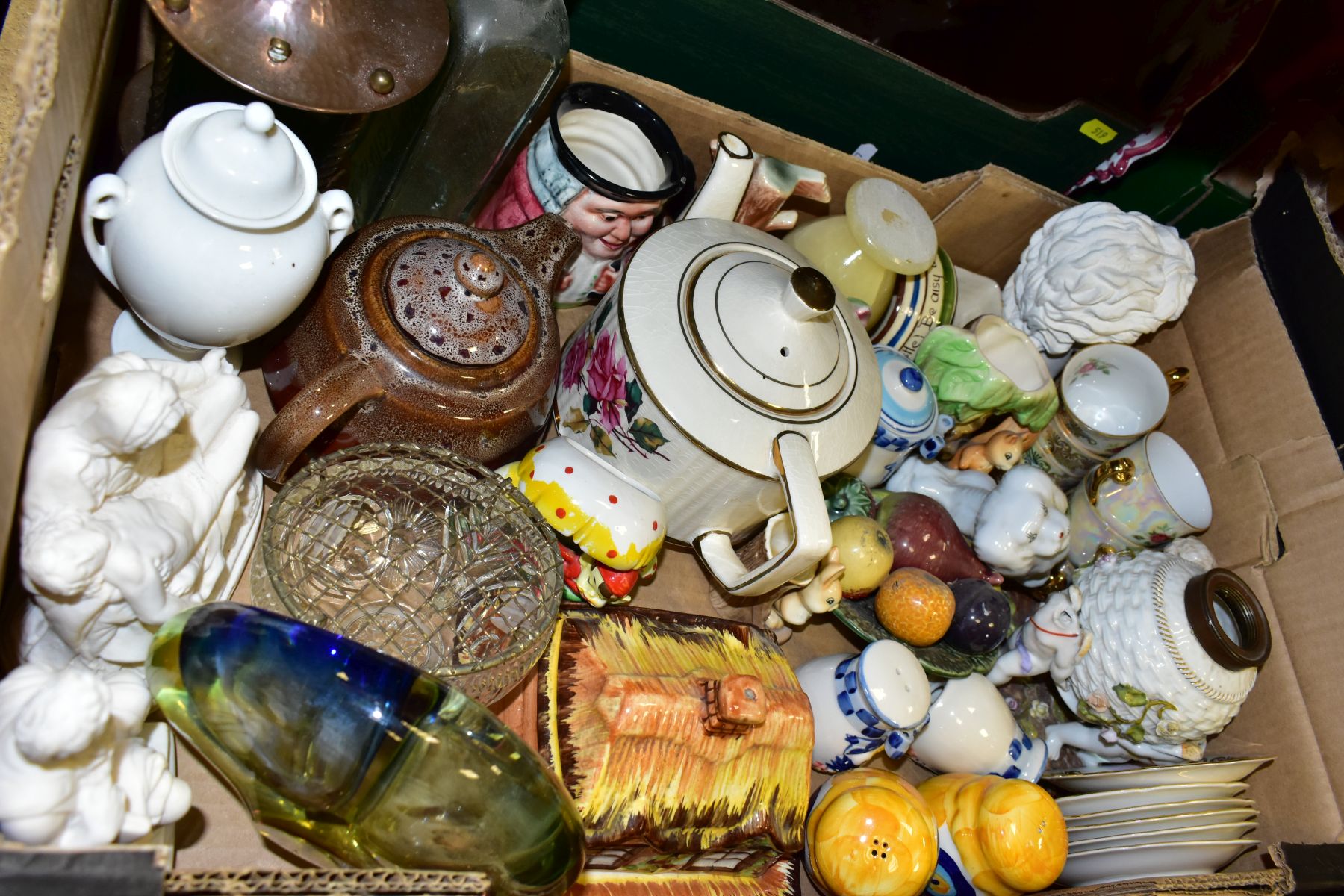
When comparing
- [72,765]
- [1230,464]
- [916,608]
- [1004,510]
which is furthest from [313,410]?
[1230,464]

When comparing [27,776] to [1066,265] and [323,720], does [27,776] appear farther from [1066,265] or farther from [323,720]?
[1066,265]

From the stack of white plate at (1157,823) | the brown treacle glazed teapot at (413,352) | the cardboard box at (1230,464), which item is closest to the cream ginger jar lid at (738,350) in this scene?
the brown treacle glazed teapot at (413,352)

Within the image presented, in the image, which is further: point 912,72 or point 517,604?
point 912,72

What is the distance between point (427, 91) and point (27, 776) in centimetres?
66

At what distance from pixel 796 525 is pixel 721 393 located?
0.44ft

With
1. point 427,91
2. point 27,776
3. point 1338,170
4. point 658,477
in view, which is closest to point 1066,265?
point 1338,170

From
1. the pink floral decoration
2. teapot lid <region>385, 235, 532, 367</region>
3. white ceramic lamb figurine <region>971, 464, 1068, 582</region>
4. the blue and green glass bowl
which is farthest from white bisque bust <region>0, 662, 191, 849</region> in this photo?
white ceramic lamb figurine <region>971, 464, 1068, 582</region>

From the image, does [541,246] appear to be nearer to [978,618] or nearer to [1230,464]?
[978,618]

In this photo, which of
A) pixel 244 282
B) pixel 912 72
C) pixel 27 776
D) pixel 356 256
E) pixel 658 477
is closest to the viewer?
pixel 27 776

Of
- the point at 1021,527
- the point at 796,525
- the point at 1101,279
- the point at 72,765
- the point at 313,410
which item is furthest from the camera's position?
the point at 1101,279

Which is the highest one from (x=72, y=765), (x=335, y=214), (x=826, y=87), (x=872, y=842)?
(x=826, y=87)

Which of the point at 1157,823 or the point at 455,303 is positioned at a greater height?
the point at 455,303

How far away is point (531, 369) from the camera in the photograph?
827 millimetres

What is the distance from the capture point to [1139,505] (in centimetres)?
118
